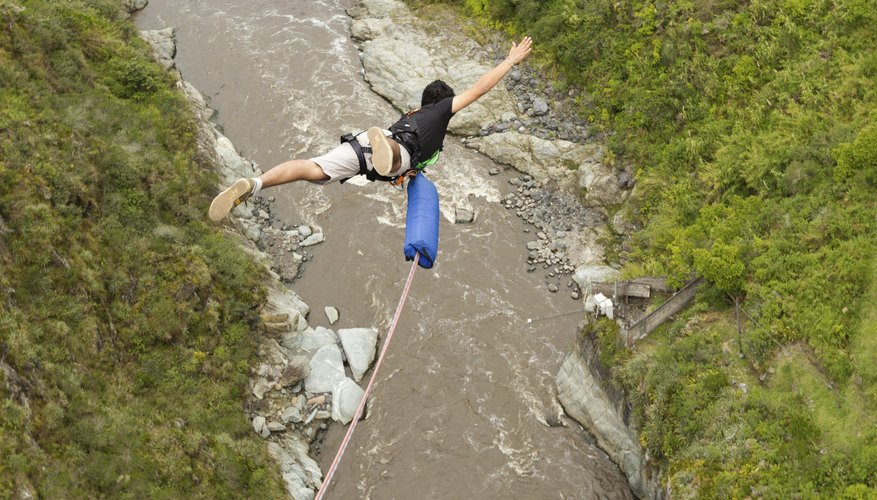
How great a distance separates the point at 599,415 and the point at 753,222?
456 centimetres

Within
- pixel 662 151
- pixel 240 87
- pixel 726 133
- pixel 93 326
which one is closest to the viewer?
pixel 93 326

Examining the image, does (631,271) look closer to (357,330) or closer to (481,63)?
(357,330)

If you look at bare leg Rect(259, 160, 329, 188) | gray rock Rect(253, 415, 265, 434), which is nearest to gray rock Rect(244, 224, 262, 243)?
gray rock Rect(253, 415, 265, 434)

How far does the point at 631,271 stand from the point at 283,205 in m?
8.69

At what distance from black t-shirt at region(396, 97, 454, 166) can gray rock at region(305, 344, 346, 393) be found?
22.1 feet

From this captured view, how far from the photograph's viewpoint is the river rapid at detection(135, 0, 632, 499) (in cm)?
1247

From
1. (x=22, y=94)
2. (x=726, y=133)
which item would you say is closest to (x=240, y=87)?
(x=22, y=94)

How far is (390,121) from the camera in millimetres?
19781

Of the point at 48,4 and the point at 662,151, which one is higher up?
the point at 48,4

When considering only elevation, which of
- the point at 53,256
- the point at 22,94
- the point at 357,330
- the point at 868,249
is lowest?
the point at 357,330

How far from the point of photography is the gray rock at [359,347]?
13.9 meters

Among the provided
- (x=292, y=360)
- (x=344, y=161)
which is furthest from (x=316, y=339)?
(x=344, y=161)

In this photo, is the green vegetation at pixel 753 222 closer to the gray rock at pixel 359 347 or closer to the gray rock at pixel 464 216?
the gray rock at pixel 464 216

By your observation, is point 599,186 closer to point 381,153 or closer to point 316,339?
point 316,339
